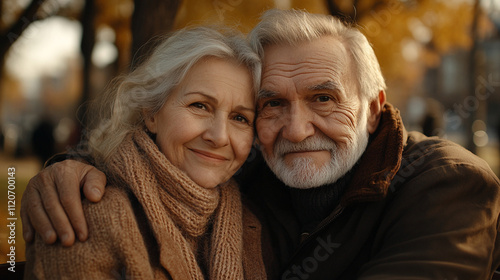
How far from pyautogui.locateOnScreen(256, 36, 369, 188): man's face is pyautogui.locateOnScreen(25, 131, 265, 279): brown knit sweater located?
46 cm

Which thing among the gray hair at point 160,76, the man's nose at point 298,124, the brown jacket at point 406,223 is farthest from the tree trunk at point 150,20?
the brown jacket at point 406,223

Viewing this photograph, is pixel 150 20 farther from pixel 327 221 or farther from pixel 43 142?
pixel 43 142

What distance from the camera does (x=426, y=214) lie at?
204 centimetres

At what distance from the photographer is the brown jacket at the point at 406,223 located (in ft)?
6.39

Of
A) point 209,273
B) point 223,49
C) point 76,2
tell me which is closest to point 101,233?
point 209,273

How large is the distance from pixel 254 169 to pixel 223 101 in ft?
2.78

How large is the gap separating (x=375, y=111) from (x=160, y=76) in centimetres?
147

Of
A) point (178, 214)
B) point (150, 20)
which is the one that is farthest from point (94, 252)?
point (150, 20)

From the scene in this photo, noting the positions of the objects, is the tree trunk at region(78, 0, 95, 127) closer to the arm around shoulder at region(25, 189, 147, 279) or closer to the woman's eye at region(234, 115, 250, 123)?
the woman's eye at region(234, 115, 250, 123)

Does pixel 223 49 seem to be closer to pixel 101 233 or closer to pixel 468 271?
pixel 101 233

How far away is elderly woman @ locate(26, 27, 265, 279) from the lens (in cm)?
195

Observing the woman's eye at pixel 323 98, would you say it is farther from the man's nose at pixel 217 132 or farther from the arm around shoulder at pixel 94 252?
the arm around shoulder at pixel 94 252

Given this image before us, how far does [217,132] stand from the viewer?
2297mm

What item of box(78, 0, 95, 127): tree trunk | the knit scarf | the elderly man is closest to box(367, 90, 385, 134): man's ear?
the elderly man
